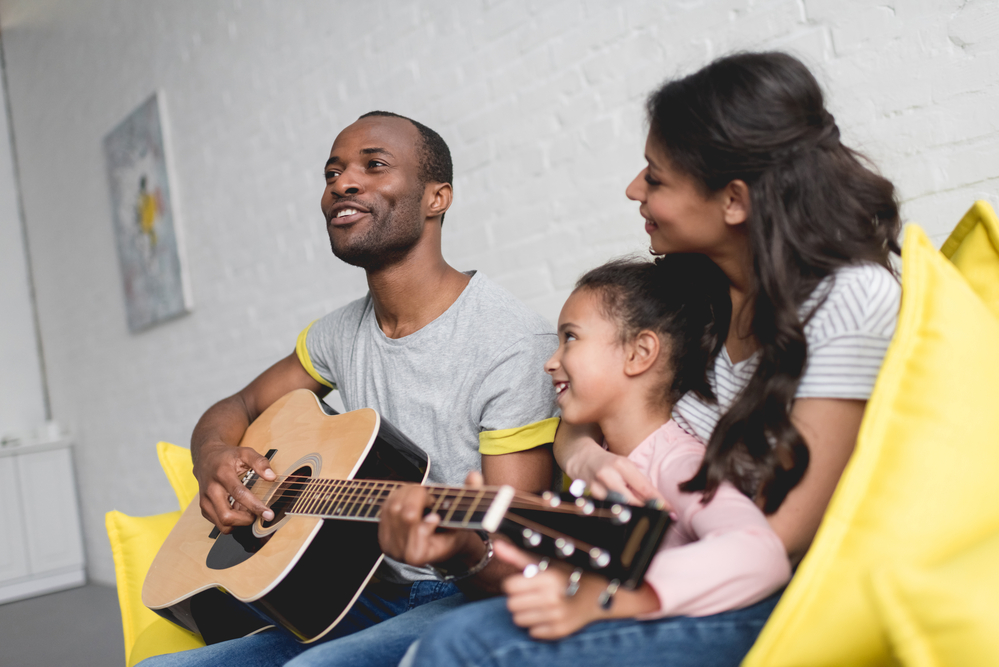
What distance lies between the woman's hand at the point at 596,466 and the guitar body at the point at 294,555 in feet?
0.82

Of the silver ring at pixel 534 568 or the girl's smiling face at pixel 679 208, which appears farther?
the girl's smiling face at pixel 679 208

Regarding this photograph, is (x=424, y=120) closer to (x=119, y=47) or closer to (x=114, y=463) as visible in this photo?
(x=119, y=47)

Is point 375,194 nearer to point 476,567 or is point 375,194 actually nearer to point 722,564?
point 476,567

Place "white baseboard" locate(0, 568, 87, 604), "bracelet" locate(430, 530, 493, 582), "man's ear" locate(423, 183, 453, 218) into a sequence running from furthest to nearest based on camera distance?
"white baseboard" locate(0, 568, 87, 604) → "man's ear" locate(423, 183, 453, 218) → "bracelet" locate(430, 530, 493, 582)

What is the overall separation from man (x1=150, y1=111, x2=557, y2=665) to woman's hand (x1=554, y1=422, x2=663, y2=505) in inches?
3.6

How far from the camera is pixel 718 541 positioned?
29.3 inches

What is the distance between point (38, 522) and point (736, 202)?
4462 millimetres

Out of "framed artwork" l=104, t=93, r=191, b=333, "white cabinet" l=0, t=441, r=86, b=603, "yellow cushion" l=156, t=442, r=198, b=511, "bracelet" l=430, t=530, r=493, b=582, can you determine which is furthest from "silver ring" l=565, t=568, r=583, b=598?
"white cabinet" l=0, t=441, r=86, b=603

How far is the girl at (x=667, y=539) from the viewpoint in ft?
2.37

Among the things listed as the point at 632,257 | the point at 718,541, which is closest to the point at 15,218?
the point at 632,257

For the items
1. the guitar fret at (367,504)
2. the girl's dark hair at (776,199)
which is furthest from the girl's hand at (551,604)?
the guitar fret at (367,504)

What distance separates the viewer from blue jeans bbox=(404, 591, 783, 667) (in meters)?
0.73

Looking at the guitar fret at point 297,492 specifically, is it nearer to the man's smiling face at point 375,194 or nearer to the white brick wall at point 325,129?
the man's smiling face at point 375,194

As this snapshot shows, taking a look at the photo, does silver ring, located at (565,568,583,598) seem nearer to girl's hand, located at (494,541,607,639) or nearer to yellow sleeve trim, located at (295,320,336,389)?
girl's hand, located at (494,541,607,639)
